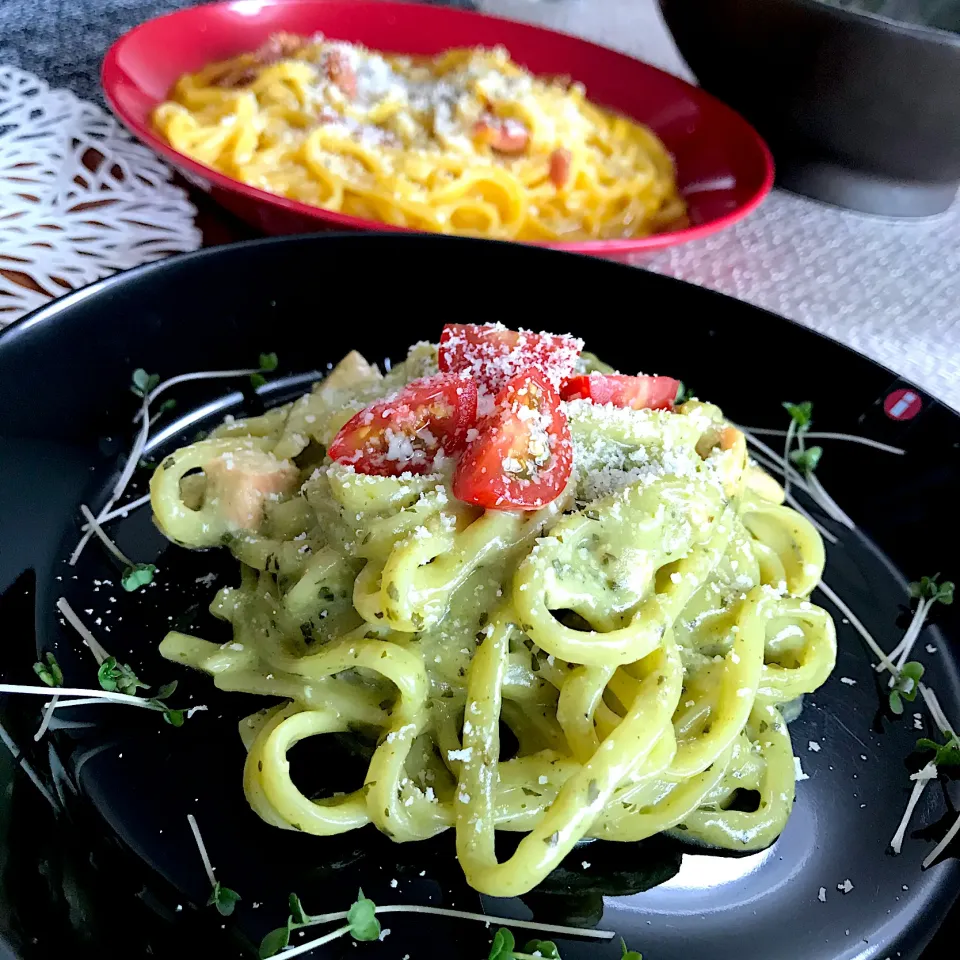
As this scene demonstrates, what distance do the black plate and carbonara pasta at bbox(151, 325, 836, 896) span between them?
0.06m

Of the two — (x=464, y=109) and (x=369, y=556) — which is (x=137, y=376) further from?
(x=464, y=109)

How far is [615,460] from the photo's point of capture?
1404 millimetres

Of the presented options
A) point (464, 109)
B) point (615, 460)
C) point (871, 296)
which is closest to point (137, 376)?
point (615, 460)

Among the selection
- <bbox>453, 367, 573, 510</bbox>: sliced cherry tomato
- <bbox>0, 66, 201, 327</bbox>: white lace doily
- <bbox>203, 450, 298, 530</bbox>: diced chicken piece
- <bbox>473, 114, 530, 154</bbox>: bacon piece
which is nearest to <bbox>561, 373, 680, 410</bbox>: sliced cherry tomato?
<bbox>453, 367, 573, 510</bbox>: sliced cherry tomato

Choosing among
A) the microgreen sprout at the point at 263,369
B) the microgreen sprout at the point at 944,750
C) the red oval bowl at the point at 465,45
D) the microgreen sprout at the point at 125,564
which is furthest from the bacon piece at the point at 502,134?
the microgreen sprout at the point at 944,750

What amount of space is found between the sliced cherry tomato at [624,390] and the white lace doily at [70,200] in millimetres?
1219

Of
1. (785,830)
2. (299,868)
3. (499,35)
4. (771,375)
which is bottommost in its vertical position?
(299,868)

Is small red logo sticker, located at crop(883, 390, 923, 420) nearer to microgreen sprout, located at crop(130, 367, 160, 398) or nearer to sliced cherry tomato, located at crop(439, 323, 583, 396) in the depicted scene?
sliced cherry tomato, located at crop(439, 323, 583, 396)

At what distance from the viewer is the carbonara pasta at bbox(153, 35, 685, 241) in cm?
251

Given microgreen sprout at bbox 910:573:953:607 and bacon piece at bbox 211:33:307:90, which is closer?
microgreen sprout at bbox 910:573:953:607

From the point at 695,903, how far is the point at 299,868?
20.6 inches

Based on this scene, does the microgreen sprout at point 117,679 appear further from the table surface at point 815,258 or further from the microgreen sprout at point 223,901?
the table surface at point 815,258

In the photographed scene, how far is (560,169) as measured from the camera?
8.83 ft

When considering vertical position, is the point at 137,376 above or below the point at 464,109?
below
